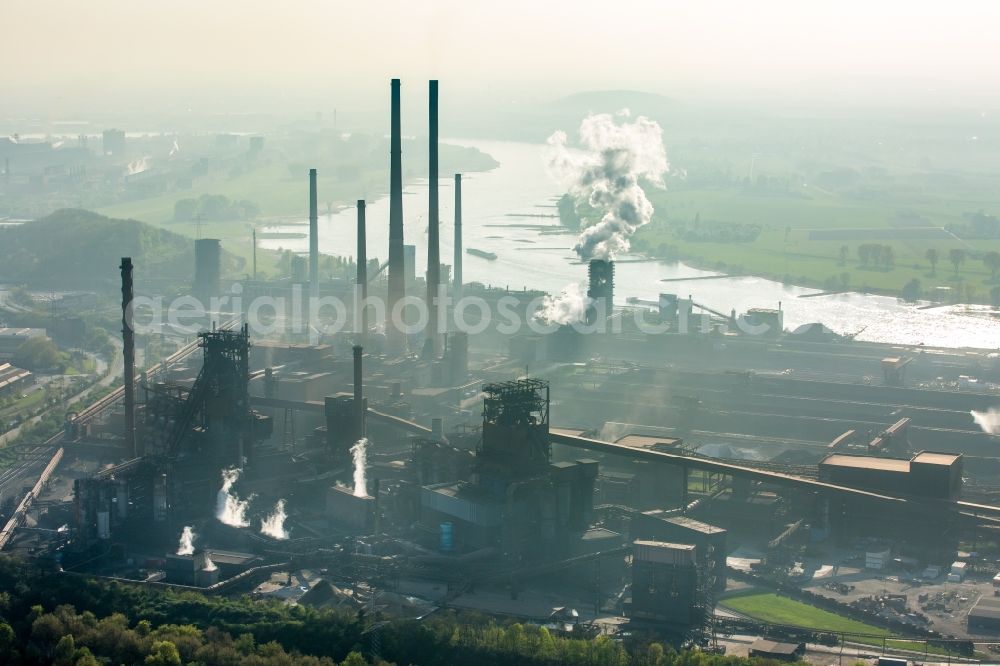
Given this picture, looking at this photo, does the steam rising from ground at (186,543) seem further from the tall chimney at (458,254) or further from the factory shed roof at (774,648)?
the tall chimney at (458,254)

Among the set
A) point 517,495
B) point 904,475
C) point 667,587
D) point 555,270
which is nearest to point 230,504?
point 517,495

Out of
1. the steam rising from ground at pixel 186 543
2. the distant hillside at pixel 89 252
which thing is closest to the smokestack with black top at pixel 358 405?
the steam rising from ground at pixel 186 543

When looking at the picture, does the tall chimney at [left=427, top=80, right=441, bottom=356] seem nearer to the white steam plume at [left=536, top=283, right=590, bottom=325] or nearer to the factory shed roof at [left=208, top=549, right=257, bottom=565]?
the white steam plume at [left=536, top=283, right=590, bottom=325]

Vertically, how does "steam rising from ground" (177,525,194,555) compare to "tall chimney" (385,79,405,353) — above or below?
below

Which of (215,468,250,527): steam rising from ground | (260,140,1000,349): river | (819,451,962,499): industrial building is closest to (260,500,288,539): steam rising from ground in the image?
(215,468,250,527): steam rising from ground

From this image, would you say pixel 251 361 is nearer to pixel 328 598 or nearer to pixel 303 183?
pixel 328 598

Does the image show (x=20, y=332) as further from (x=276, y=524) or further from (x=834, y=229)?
(x=834, y=229)
